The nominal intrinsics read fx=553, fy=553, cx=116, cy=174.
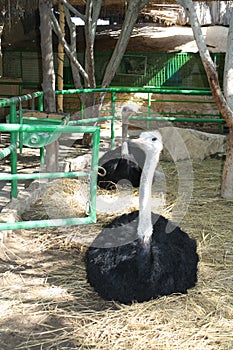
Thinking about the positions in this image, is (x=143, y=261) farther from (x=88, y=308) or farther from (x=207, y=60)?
(x=207, y=60)

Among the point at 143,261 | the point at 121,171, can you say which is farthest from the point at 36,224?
the point at 121,171

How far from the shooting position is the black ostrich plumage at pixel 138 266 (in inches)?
134

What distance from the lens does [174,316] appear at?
3.29m

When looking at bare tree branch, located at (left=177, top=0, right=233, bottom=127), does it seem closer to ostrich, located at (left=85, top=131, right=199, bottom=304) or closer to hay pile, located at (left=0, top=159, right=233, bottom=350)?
hay pile, located at (left=0, top=159, right=233, bottom=350)

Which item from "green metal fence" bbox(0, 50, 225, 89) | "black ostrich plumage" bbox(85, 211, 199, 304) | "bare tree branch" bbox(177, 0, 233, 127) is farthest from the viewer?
"green metal fence" bbox(0, 50, 225, 89)

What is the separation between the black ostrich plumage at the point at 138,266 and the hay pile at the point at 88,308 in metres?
0.07

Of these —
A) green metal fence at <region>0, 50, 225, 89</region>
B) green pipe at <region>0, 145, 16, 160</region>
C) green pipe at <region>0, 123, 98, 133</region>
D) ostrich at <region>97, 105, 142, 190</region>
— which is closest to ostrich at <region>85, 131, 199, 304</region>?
green pipe at <region>0, 123, 98, 133</region>

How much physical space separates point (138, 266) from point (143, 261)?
44 mm

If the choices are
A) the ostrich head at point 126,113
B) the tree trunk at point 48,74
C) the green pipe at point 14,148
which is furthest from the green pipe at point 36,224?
the ostrich head at point 126,113

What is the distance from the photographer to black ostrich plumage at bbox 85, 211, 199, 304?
3.40 metres

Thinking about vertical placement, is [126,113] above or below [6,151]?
below

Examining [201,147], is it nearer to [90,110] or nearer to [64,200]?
[90,110]

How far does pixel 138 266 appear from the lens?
340 centimetres

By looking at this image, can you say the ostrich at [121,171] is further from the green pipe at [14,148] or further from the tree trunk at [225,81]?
the green pipe at [14,148]
